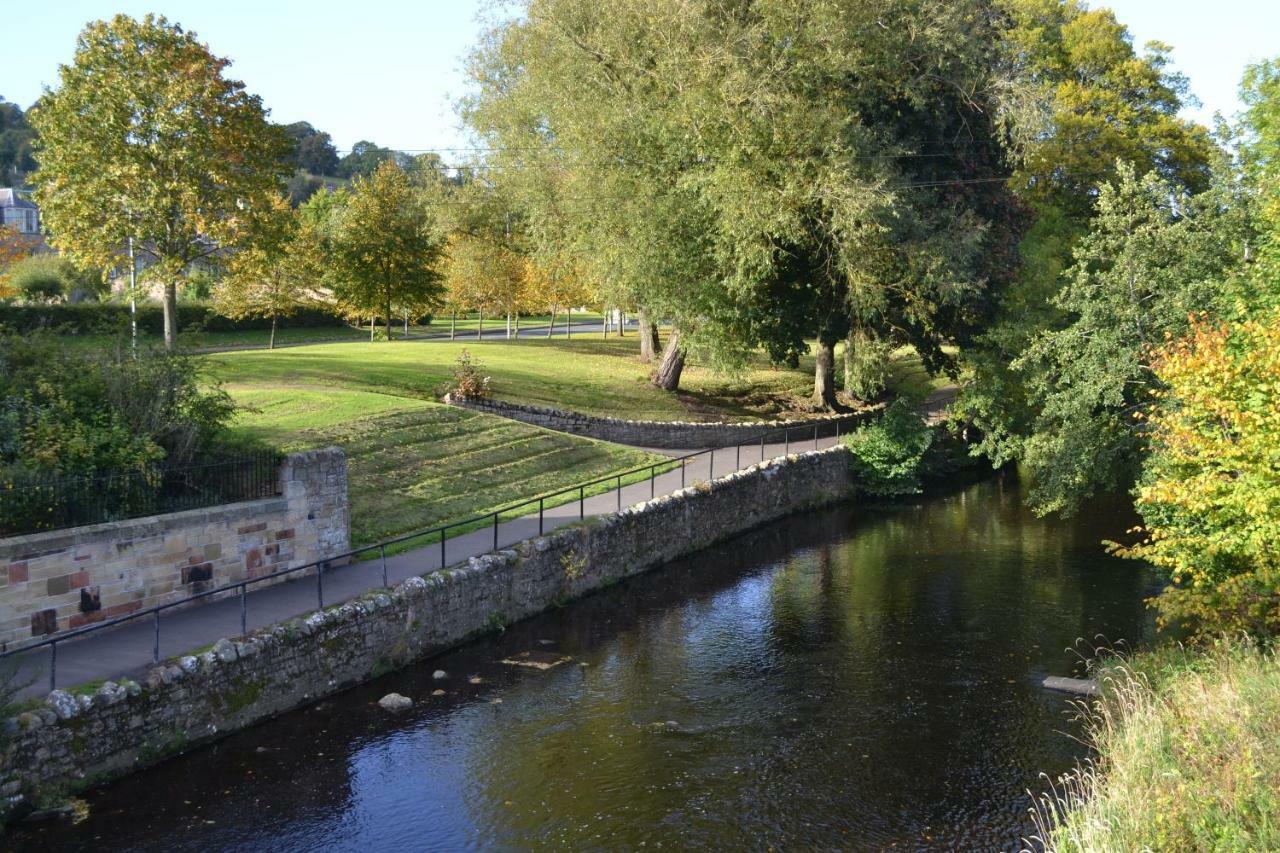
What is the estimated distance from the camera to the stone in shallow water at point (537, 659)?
17484 millimetres

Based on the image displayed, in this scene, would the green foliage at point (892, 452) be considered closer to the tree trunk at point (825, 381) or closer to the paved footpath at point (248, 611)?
the tree trunk at point (825, 381)

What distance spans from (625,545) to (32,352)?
1150 cm

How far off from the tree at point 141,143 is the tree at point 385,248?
17.7 meters

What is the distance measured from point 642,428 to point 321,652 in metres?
18.2

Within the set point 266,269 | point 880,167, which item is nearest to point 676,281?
point 880,167

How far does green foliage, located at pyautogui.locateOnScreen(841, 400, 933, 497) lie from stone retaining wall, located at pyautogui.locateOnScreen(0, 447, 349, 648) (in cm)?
1852

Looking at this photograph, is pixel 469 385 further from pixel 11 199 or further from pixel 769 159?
pixel 11 199

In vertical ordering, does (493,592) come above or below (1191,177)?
below

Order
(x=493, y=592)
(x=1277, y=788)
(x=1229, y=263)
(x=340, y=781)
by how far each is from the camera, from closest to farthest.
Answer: (x=1277, y=788), (x=340, y=781), (x=493, y=592), (x=1229, y=263)

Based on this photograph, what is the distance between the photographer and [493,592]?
18812mm

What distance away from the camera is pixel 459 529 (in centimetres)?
2100

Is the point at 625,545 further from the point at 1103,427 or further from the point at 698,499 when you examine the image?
the point at 1103,427

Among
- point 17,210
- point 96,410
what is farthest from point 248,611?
point 17,210

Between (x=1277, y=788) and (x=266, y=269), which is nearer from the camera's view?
(x=1277, y=788)
